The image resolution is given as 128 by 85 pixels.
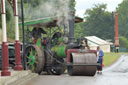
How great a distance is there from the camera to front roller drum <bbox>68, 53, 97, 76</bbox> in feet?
41.2

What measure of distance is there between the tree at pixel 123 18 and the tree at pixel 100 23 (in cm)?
918

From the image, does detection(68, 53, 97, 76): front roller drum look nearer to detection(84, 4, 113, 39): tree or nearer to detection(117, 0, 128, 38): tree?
detection(84, 4, 113, 39): tree

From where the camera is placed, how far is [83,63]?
12.6 m

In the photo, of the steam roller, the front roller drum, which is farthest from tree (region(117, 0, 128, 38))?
the front roller drum

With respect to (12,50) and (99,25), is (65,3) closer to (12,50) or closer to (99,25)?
(12,50)

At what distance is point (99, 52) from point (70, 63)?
3659 mm

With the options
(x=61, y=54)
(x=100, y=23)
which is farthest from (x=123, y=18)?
(x=61, y=54)

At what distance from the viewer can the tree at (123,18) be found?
111875mm

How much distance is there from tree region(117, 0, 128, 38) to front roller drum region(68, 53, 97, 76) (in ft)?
314

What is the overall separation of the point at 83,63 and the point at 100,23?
8993cm

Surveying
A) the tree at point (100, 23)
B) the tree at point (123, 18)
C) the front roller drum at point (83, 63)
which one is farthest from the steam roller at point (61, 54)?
the tree at point (123, 18)

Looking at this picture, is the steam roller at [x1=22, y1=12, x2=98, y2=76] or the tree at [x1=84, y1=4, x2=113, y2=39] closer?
the steam roller at [x1=22, y1=12, x2=98, y2=76]

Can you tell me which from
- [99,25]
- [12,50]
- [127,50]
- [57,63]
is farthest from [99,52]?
[99,25]

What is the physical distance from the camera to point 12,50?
1889 centimetres
